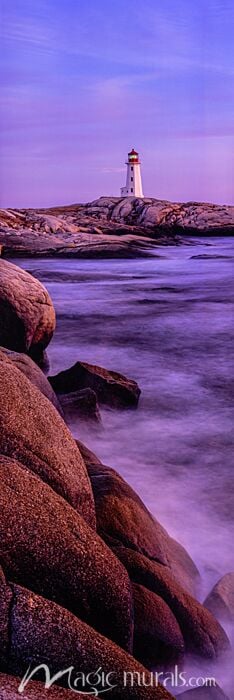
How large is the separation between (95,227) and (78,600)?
46226 millimetres

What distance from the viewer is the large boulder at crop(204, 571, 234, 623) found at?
4.00 m

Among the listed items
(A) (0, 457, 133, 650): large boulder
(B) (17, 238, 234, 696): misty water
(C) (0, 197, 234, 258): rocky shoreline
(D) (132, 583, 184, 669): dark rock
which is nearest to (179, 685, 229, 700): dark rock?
(D) (132, 583, 184, 669): dark rock

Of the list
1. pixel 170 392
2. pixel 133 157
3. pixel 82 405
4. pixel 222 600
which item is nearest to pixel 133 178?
pixel 133 157

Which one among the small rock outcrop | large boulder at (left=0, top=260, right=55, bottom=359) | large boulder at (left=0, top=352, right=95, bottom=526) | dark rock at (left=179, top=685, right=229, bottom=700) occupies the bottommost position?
dark rock at (left=179, top=685, right=229, bottom=700)

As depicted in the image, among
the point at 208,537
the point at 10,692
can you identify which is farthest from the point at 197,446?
the point at 10,692

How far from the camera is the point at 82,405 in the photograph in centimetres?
700

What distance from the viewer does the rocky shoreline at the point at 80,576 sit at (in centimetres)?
232

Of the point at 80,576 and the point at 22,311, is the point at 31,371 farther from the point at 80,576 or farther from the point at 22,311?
the point at 80,576

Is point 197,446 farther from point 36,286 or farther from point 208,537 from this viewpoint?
point 36,286

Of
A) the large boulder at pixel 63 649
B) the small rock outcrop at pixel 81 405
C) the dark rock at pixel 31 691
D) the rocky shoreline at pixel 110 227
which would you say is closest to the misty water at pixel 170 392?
the small rock outcrop at pixel 81 405

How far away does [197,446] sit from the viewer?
6.82m

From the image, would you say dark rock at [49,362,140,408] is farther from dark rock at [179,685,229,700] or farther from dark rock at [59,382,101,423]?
dark rock at [179,685,229,700]

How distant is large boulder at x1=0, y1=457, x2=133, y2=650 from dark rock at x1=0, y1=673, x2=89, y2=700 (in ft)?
1.74

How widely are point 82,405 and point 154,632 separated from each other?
154 inches
